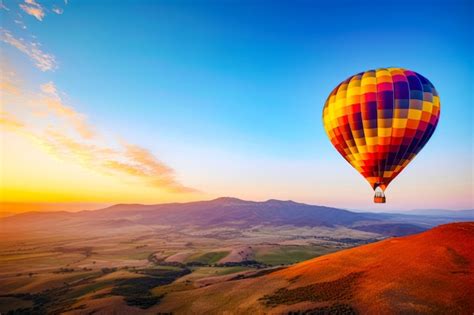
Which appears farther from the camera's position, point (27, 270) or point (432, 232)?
point (27, 270)

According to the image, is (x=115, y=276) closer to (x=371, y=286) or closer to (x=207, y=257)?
(x=207, y=257)

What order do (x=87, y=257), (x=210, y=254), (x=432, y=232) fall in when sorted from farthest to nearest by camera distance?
(x=87, y=257) < (x=210, y=254) < (x=432, y=232)

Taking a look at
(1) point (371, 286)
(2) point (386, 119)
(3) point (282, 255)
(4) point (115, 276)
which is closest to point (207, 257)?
(3) point (282, 255)

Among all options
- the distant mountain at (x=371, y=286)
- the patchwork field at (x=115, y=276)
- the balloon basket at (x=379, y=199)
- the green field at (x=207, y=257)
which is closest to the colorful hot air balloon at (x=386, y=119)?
the balloon basket at (x=379, y=199)

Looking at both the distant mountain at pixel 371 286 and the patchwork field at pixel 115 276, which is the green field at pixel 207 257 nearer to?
the patchwork field at pixel 115 276

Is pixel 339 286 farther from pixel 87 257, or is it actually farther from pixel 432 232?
pixel 87 257

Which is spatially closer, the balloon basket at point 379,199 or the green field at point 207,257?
the balloon basket at point 379,199

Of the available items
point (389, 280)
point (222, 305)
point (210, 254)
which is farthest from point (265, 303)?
point (210, 254)
